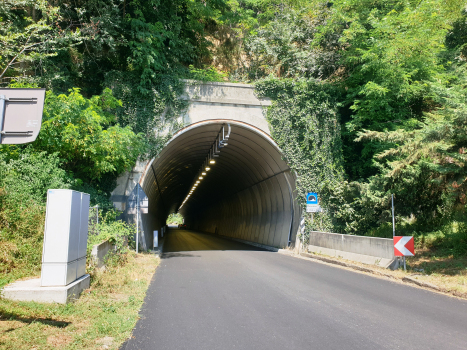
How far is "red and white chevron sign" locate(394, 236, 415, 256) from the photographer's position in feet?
36.2

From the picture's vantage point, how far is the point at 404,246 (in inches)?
437

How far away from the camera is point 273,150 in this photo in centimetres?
2023

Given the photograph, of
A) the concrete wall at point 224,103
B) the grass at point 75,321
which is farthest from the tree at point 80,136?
the grass at point 75,321

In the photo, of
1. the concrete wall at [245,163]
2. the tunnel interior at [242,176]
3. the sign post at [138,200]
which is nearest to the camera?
the sign post at [138,200]

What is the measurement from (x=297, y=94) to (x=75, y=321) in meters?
16.7

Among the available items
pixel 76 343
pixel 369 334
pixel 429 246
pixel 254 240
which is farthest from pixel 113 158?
pixel 254 240

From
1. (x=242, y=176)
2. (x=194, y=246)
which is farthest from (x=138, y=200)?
(x=242, y=176)

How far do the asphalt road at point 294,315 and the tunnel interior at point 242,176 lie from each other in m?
10.1

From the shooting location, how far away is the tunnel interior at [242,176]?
65.0 ft

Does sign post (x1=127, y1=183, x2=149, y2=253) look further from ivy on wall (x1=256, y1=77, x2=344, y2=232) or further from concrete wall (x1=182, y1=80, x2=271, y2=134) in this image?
ivy on wall (x1=256, y1=77, x2=344, y2=232)

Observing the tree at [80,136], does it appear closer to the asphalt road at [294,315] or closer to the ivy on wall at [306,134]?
the asphalt road at [294,315]

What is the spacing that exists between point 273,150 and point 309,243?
5508 mm

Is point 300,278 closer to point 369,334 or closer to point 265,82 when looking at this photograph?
point 369,334

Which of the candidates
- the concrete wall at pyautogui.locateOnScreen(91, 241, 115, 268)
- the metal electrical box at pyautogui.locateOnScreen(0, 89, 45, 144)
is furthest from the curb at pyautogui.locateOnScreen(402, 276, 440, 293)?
the metal electrical box at pyautogui.locateOnScreen(0, 89, 45, 144)
